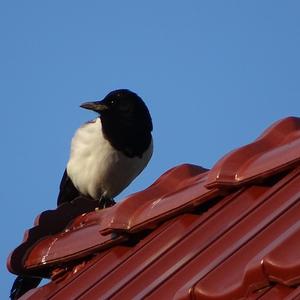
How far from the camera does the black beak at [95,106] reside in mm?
6082

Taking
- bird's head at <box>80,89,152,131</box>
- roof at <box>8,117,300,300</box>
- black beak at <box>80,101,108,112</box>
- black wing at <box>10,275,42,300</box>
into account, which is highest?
black beak at <box>80,101,108,112</box>

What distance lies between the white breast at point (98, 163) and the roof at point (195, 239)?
2135 mm

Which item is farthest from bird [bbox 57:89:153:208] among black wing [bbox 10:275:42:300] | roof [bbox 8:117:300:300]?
roof [bbox 8:117:300:300]

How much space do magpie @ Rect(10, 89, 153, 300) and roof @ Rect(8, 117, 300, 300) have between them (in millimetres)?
2140

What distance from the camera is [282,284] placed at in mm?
2076

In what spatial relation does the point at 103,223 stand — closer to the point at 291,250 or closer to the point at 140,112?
the point at 291,250

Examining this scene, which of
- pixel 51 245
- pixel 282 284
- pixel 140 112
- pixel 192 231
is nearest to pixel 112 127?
pixel 140 112

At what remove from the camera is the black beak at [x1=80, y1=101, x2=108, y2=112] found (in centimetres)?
608

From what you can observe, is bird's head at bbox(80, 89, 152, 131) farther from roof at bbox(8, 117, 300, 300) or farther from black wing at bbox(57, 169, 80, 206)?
roof at bbox(8, 117, 300, 300)

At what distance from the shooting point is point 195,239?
8.89 ft

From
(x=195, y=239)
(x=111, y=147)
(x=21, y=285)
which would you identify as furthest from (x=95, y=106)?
(x=195, y=239)

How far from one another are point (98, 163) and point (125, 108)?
387 mm

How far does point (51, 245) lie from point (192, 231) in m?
0.89

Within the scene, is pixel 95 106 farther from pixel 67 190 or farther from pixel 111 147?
pixel 67 190
